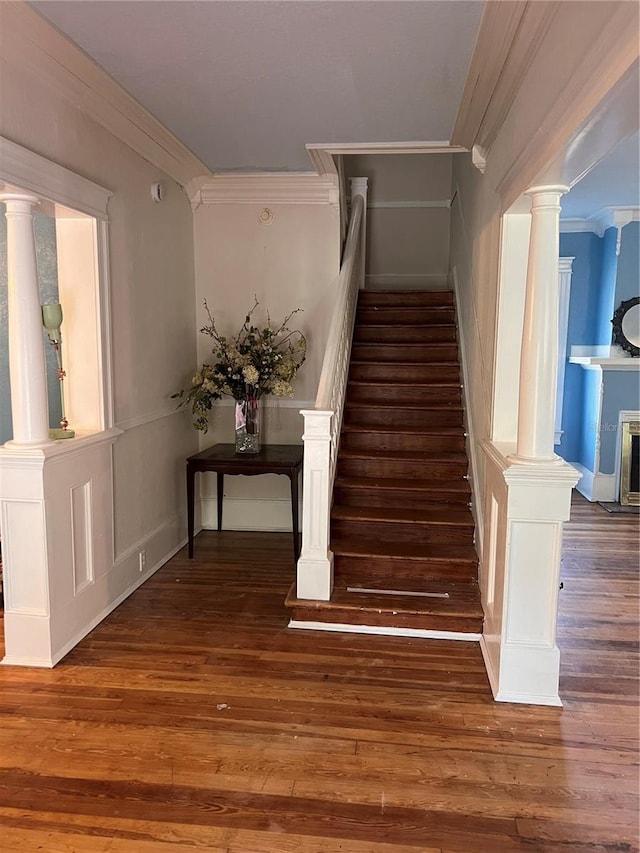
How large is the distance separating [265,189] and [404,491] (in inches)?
94.8

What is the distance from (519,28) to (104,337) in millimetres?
2309

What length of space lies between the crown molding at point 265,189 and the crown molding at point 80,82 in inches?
21.8

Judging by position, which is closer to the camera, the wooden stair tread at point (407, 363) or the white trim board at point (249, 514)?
the wooden stair tread at point (407, 363)

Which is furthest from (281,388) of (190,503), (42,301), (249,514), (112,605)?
(112,605)

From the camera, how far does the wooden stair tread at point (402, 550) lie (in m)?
3.45

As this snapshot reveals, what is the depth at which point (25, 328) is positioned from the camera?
2.66m

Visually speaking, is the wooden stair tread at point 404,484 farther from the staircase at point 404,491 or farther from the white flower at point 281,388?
the white flower at point 281,388

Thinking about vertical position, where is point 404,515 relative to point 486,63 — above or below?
below

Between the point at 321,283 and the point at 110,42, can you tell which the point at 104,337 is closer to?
the point at 110,42

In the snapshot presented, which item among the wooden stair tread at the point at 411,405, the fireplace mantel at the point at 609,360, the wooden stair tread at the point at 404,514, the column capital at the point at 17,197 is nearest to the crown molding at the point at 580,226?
the fireplace mantel at the point at 609,360

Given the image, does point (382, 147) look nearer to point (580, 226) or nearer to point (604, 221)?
point (604, 221)

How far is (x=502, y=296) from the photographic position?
295cm

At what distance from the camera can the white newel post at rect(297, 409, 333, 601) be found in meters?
3.19

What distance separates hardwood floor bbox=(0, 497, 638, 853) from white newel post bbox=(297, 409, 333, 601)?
258mm
